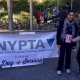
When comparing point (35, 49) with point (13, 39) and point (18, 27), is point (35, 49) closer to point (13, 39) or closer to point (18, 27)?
point (13, 39)

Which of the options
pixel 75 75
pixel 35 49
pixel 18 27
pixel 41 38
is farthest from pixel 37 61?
pixel 18 27

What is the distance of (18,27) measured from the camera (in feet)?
42.9

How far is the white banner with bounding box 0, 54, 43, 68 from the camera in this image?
482 centimetres

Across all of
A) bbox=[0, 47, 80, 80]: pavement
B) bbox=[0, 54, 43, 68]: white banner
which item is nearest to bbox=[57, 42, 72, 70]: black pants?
bbox=[0, 47, 80, 80]: pavement

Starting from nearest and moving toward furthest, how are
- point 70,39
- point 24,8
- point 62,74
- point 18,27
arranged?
point 70,39, point 62,74, point 18,27, point 24,8

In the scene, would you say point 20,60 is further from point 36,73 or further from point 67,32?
point 67,32

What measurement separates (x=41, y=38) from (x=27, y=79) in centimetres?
117

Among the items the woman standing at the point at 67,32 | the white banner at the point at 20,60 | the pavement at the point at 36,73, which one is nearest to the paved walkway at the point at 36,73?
the pavement at the point at 36,73

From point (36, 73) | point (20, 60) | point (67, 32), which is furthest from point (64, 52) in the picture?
point (20, 60)

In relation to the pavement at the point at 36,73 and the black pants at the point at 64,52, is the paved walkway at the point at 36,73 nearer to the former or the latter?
the pavement at the point at 36,73

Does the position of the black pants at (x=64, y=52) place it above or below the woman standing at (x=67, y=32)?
below

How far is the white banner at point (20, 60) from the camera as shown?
4.82 metres

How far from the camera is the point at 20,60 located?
4918 mm

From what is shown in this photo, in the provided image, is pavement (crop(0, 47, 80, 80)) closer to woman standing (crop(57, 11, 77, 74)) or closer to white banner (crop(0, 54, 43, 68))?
white banner (crop(0, 54, 43, 68))
